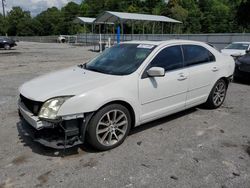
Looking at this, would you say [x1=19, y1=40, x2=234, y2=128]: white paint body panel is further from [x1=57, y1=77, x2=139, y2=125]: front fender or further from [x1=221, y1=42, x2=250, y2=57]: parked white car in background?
[x1=221, y1=42, x2=250, y2=57]: parked white car in background

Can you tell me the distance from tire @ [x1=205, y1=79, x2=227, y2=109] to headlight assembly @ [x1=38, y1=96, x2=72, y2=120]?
3.26 metres

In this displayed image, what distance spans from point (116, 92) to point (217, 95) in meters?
2.86

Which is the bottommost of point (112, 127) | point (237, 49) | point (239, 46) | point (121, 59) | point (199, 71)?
point (112, 127)

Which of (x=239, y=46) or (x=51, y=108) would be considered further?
(x=239, y=46)

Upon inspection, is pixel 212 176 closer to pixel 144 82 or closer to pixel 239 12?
pixel 144 82

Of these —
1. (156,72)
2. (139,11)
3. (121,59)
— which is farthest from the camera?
(139,11)

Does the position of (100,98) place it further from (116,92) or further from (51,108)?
(51,108)

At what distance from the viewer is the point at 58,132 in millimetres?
3090

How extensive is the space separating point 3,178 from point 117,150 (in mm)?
1502

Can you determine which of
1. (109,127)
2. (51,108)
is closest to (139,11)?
(109,127)

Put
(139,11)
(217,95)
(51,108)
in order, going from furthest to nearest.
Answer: (139,11) < (217,95) < (51,108)

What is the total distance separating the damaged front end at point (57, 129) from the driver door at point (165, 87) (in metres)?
1.07

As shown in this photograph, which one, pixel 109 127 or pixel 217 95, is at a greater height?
pixel 217 95

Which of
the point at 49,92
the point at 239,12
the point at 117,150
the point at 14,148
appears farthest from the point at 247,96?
the point at 239,12
